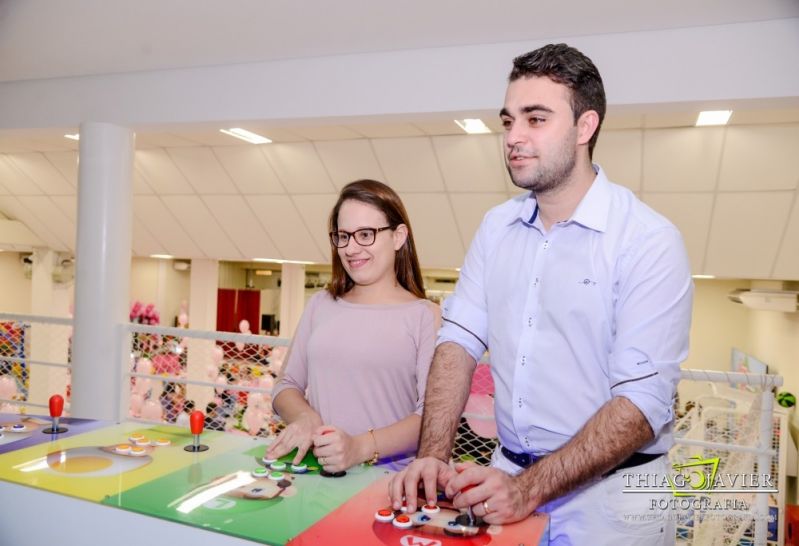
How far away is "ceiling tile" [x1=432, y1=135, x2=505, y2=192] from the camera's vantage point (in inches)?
164

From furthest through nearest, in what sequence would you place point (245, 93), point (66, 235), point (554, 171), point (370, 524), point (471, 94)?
point (66, 235) → point (245, 93) → point (471, 94) → point (554, 171) → point (370, 524)

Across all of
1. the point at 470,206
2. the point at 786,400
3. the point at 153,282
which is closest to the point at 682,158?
the point at 470,206

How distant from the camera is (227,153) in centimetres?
494

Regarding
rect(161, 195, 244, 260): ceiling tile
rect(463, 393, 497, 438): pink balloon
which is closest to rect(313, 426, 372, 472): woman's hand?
rect(463, 393, 497, 438): pink balloon

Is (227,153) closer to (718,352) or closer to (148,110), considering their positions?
(148,110)

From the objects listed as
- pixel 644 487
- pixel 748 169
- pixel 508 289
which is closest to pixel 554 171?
pixel 508 289

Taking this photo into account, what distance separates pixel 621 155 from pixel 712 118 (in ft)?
1.85

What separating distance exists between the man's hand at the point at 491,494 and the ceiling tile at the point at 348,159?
370cm

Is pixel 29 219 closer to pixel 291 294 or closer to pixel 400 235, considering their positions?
pixel 291 294

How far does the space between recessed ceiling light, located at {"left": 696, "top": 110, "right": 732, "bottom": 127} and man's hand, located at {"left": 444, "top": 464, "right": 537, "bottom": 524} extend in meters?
3.14

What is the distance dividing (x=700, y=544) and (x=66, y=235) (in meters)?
6.45

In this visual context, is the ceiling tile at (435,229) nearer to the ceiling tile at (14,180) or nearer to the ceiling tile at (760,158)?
the ceiling tile at (760,158)

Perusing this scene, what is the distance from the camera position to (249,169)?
500cm

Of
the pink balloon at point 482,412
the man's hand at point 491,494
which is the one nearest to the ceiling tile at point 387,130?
the pink balloon at point 482,412
